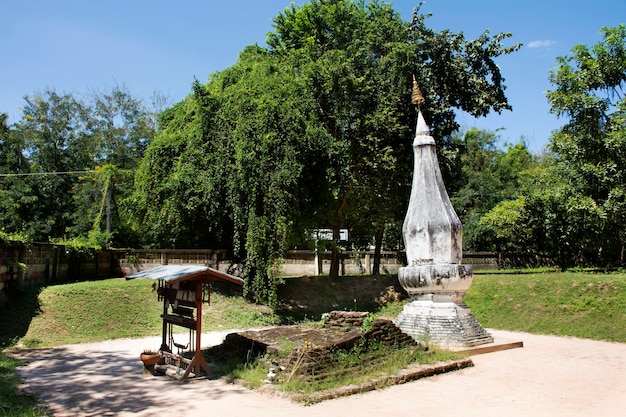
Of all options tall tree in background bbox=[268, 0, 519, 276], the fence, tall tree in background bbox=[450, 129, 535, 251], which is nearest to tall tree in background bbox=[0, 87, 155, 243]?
the fence

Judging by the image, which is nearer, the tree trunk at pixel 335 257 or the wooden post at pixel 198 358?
the wooden post at pixel 198 358

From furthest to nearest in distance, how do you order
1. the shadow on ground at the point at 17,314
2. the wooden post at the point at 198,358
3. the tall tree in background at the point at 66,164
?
the tall tree in background at the point at 66,164
the shadow on ground at the point at 17,314
the wooden post at the point at 198,358

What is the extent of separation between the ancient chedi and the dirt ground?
0.95 m

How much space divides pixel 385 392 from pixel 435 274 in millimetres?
4729

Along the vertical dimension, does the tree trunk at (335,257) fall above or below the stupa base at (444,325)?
above

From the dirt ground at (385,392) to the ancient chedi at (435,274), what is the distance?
0.95 metres

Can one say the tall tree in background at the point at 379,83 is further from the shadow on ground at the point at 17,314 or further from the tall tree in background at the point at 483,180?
the shadow on ground at the point at 17,314

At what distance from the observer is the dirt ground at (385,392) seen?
650 centimetres

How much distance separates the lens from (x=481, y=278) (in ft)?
60.6

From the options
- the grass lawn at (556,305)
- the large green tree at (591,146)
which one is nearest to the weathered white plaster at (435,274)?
the grass lawn at (556,305)

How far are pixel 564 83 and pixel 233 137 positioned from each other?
12.7 m

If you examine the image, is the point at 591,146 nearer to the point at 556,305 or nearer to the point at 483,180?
the point at 556,305

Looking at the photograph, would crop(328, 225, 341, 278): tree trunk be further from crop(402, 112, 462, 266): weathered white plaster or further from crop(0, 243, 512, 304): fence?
crop(402, 112, 462, 266): weathered white plaster

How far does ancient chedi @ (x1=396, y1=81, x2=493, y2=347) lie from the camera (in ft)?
37.1
